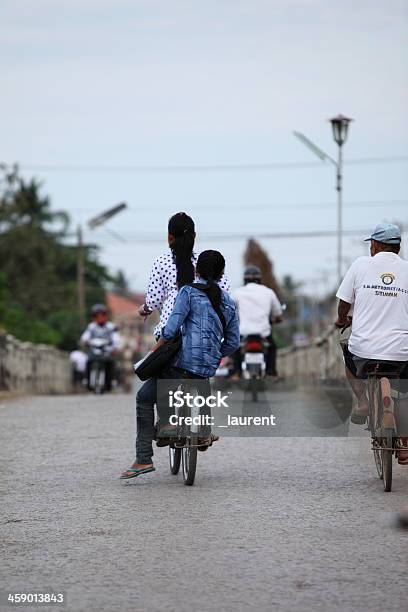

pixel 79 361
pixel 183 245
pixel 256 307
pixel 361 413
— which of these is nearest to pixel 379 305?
pixel 361 413

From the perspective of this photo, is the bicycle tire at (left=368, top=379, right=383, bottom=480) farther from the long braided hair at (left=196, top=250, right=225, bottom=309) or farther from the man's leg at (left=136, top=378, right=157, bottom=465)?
the man's leg at (left=136, top=378, right=157, bottom=465)

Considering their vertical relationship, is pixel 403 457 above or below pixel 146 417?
below

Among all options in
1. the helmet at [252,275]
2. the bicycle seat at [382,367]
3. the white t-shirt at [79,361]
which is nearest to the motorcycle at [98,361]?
the helmet at [252,275]

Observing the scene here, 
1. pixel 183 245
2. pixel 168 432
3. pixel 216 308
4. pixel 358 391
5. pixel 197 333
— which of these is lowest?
pixel 168 432

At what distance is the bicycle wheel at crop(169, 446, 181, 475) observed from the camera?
1086cm

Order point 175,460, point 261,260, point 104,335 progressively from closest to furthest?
1. point 175,460
2. point 104,335
3. point 261,260

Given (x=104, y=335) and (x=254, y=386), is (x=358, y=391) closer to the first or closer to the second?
(x=254, y=386)

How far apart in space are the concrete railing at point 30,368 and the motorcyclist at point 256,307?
9.25 meters

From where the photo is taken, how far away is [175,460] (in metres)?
10.9

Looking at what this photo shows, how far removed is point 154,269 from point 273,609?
16.8ft

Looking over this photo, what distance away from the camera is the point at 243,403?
1972 centimetres

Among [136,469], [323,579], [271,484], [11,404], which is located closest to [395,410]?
[271,484]

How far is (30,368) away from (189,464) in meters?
25.2

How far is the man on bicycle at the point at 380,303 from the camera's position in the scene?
9906 mm
